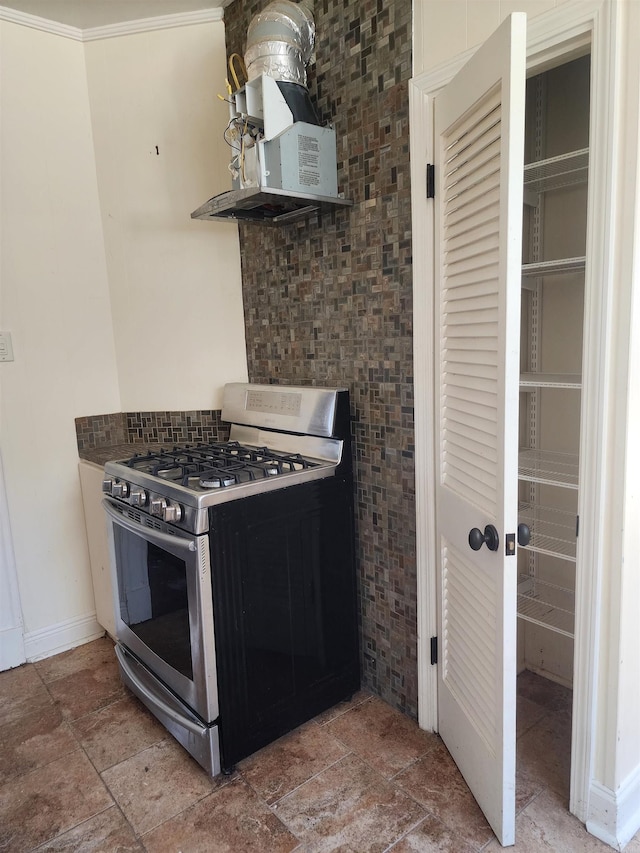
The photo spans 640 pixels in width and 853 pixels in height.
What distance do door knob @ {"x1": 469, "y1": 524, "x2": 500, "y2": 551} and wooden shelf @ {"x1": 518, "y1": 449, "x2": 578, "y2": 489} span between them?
374 mm

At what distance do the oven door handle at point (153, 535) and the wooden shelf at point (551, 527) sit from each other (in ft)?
3.66

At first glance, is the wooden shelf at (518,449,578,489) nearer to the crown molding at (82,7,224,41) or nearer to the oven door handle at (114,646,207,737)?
the oven door handle at (114,646,207,737)

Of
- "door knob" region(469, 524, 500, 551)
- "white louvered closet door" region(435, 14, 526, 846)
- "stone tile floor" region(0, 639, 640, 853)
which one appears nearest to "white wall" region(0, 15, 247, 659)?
"stone tile floor" region(0, 639, 640, 853)

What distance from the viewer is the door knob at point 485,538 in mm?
1348

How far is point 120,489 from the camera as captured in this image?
196cm

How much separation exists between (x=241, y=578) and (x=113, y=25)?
7.85 feet

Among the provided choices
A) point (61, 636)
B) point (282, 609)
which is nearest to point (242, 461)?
point (282, 609)

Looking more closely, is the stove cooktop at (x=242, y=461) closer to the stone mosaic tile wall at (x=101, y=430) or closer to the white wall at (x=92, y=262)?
the white wall at (x=92, y=262)

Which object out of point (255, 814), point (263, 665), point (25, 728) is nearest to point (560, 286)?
point (263, 665)

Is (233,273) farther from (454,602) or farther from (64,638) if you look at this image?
(64,638)

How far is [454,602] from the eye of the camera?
171 centimetres

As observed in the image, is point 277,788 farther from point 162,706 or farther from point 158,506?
point 158,506

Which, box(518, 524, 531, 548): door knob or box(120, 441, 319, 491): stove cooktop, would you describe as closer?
box(518, 524, 531, 548): door knob

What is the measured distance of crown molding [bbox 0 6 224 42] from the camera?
2270 mm
